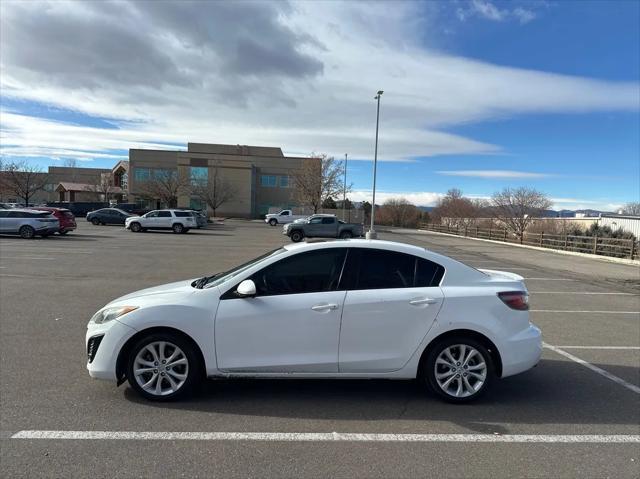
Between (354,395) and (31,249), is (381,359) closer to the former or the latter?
(354,395)

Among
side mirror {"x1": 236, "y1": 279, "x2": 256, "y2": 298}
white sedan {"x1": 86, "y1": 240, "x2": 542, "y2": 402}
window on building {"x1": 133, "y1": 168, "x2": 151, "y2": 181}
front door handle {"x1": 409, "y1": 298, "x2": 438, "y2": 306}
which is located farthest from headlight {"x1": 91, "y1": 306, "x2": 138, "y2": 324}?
window on building {"x1": 133, "y1": 168, "x2": 151, "y2": 181}

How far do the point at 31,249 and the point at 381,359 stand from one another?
1922cm

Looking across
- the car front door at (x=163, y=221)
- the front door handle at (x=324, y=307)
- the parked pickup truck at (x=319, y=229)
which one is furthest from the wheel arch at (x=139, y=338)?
the car front door at (x=163, y=221)

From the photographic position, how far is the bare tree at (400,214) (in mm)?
74769

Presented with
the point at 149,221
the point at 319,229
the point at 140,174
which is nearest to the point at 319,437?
the point at 319,229

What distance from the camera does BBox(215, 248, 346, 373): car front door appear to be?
452 cm

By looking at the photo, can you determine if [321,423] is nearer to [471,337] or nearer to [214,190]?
[471,337]

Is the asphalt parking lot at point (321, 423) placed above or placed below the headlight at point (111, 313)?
below

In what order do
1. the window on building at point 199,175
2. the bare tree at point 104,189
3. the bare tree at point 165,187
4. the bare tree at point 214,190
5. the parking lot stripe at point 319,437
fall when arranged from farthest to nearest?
the bare tree at point 104,189
the window on building at point 199,175
the bare tree at point 214,190
the bare tree at point 165,187
the parking lot stripe at point 319,437

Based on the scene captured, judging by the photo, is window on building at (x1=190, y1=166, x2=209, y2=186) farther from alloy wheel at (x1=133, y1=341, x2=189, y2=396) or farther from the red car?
alloy wheel at (x1=133, y1=341, x2=189, y2=396)

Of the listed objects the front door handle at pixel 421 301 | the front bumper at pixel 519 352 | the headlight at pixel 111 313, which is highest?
the front door handle at pixel 421 301

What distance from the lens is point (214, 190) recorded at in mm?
76375

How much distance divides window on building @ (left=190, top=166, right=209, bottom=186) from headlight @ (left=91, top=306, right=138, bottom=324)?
7398cm

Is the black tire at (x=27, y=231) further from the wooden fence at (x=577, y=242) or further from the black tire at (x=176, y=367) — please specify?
the wooden fence at (x=577, y=242)
